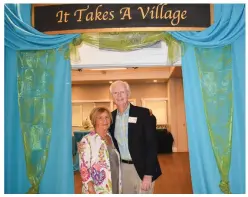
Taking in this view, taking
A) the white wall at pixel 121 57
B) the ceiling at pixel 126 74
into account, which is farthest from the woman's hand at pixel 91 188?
the ceiling at pixel 126 74

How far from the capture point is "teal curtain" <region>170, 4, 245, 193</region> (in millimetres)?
2240

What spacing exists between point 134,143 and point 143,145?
0.33 feet

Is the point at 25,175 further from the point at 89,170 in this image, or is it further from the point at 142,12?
the point at 142,12

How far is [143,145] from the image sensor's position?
220 cm

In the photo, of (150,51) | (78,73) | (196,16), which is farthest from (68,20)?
(78,73)

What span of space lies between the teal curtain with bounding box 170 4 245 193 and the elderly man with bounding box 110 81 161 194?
0.41 metres

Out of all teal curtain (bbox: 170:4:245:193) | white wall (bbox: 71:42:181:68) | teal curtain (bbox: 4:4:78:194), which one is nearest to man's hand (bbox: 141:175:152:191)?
teal curtain (bbox: 170:4:245:193)

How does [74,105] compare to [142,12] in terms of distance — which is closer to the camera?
[142,12]

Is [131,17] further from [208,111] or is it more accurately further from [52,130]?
[52,130]

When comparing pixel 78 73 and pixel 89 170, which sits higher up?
pixel 78 73

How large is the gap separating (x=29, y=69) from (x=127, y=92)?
40.7 inches

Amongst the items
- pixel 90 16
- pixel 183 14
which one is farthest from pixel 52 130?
pixel 183 14

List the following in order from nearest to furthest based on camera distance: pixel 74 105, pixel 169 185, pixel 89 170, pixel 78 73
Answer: pixel 89 170 → pixel 169 185 → pixel 78 73 → pixel 74 105

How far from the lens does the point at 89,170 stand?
6.17 feet
